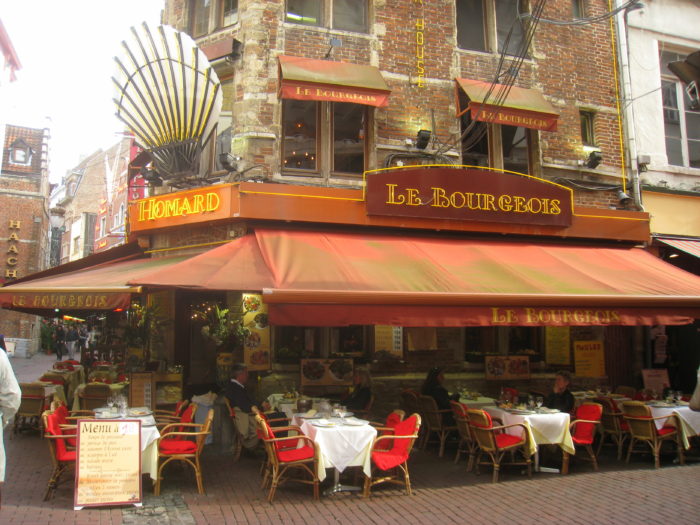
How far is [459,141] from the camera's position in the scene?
1027cm

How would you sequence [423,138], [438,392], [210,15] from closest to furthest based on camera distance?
1. [438,392]
2. [423,138]
3. [210,15]

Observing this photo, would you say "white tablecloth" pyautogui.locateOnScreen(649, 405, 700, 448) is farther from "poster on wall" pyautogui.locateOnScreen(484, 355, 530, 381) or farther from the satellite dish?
the satellite dish

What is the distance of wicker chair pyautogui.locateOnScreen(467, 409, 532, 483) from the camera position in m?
7.32

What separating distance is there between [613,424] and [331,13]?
8132 millimetres

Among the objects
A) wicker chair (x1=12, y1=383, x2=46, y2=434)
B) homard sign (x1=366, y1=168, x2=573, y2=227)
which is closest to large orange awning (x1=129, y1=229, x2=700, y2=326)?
homard sign (x1=366, y1=168, x2=573, y2=227)

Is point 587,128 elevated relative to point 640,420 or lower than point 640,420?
elevated

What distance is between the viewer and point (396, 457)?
685cm

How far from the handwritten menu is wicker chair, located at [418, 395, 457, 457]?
4.38 meters

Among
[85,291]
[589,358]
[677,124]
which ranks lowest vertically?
[589,358]

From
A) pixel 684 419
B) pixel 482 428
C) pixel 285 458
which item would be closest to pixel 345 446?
pixel 285 458

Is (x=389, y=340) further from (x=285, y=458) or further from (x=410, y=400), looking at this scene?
(x=285, y=458)

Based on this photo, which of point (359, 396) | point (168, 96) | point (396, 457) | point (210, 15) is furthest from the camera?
point (210, 15)

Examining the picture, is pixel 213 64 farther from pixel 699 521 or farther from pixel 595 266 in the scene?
pixel 699 521

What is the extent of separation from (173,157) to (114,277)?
2419 mm
